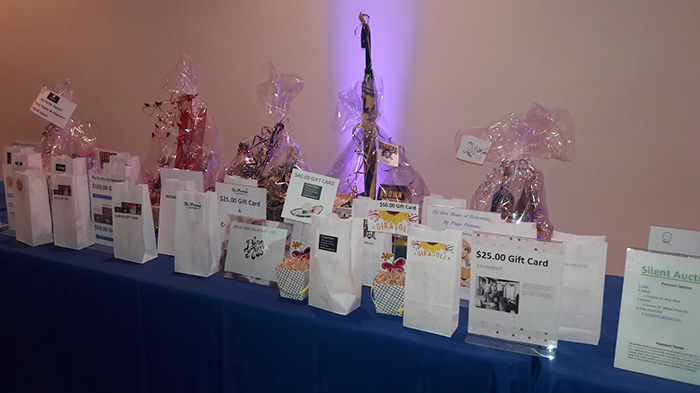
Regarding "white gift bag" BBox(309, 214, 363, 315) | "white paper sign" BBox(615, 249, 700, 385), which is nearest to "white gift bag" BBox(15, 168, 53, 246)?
"white gift bag" BBox(309, 214, 363, 315)

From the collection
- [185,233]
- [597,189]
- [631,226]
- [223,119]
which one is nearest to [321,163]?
[223,119]

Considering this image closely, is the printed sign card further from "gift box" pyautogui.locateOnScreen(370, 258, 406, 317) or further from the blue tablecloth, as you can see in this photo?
"gift box" pyautogui.locateOnScreen(370, 258, 406, 317)

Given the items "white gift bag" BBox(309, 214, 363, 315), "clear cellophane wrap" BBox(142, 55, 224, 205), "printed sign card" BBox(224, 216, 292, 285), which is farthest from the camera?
"clear cellophane wrap" BBox(142, 55, 224, 205)

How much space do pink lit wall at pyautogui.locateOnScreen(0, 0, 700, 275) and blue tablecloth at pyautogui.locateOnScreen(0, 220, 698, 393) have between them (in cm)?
58

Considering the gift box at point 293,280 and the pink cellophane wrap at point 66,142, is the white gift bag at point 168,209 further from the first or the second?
the pink cellophane wrap at point 66,142

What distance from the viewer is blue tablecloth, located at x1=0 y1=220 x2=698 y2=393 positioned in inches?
46.3

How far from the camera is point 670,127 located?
199 centimetres

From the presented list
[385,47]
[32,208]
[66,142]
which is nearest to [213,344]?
[32,208]

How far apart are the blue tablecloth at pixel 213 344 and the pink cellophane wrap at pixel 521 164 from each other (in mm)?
378

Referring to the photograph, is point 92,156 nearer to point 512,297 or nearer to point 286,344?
point 286,344

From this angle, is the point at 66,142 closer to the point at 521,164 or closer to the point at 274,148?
the point at 274,148

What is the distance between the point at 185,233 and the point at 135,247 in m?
0.25

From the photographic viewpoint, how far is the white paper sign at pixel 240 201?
1.62 meters

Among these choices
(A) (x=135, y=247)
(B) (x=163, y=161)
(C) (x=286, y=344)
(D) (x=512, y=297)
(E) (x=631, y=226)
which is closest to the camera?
(D) (x=512, y=297)
